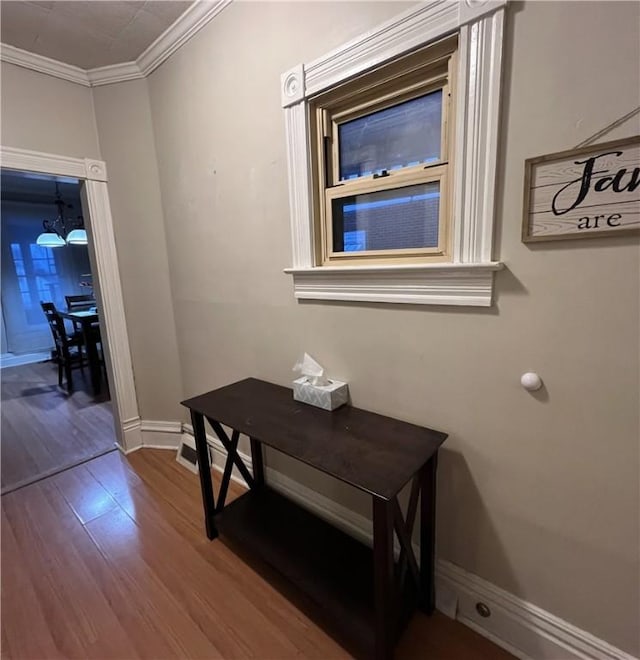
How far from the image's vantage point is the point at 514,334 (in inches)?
41.1

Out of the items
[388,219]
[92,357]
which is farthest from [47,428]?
[388,219]

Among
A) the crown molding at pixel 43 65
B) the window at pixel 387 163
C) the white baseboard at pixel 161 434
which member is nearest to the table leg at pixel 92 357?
the white baseboard at pixel 161 434

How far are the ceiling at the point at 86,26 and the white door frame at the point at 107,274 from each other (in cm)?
55

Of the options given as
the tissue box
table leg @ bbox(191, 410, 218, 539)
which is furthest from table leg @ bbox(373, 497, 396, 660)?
table leg @ bbox(191, 410, 218, 539)

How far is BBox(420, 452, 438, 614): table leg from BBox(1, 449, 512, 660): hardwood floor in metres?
0.08

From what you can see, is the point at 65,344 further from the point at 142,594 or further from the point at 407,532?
the point at 407,532

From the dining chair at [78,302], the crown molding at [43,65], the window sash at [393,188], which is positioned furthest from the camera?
the dining chair at [78,302]

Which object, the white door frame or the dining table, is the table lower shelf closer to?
the white door frame

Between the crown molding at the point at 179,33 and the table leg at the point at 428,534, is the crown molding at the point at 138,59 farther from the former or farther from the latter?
the table leg at the point at 428,534

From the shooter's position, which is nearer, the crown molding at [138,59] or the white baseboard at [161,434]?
the crown molding at [138,59]

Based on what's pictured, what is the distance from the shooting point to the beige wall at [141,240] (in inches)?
87.0

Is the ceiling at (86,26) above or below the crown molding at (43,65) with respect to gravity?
above

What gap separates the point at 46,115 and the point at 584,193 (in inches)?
110

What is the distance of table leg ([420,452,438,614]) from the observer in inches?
47.4
